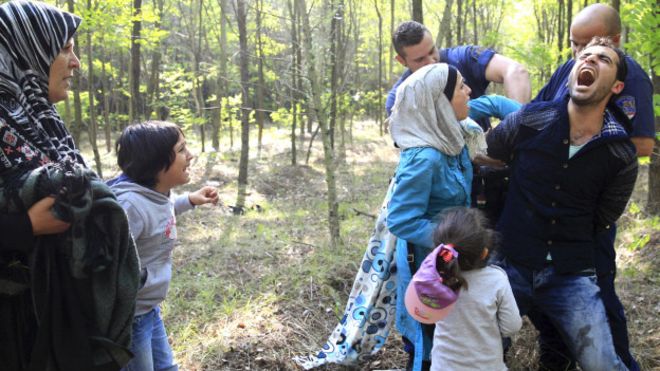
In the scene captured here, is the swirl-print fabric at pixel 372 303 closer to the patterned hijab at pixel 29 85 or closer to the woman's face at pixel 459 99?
the woman's face at pixel 459 99

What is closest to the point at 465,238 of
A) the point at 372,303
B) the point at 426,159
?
the point at 426,159

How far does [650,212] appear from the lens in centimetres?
617

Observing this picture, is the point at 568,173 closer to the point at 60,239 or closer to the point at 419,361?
the point at 419,361

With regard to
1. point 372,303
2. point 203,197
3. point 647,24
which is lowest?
point 372,303

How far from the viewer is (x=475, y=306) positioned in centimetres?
216

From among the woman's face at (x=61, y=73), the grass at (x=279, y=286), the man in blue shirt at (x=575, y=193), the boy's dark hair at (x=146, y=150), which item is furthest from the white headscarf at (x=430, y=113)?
the grass at (x=279, y=286)

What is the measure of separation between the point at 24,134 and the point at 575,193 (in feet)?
7.81

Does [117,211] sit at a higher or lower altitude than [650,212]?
higher

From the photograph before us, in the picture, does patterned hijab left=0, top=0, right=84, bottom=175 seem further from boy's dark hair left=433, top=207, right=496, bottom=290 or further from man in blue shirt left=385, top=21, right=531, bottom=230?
man in blue shirt left=385, top=21, right=531, bottom=230

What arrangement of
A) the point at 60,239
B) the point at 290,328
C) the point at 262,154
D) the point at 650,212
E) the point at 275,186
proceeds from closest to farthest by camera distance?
the point at 60,239
the point at 290,328
the point at 650,212
the point at 275,186
the point at 262,154

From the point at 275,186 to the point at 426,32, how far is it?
9015 millimetres

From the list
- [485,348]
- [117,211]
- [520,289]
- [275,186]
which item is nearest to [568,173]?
[520,289]

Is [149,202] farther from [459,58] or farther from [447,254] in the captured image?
[459,58]

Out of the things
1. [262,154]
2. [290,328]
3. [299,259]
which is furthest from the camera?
[262,154]
